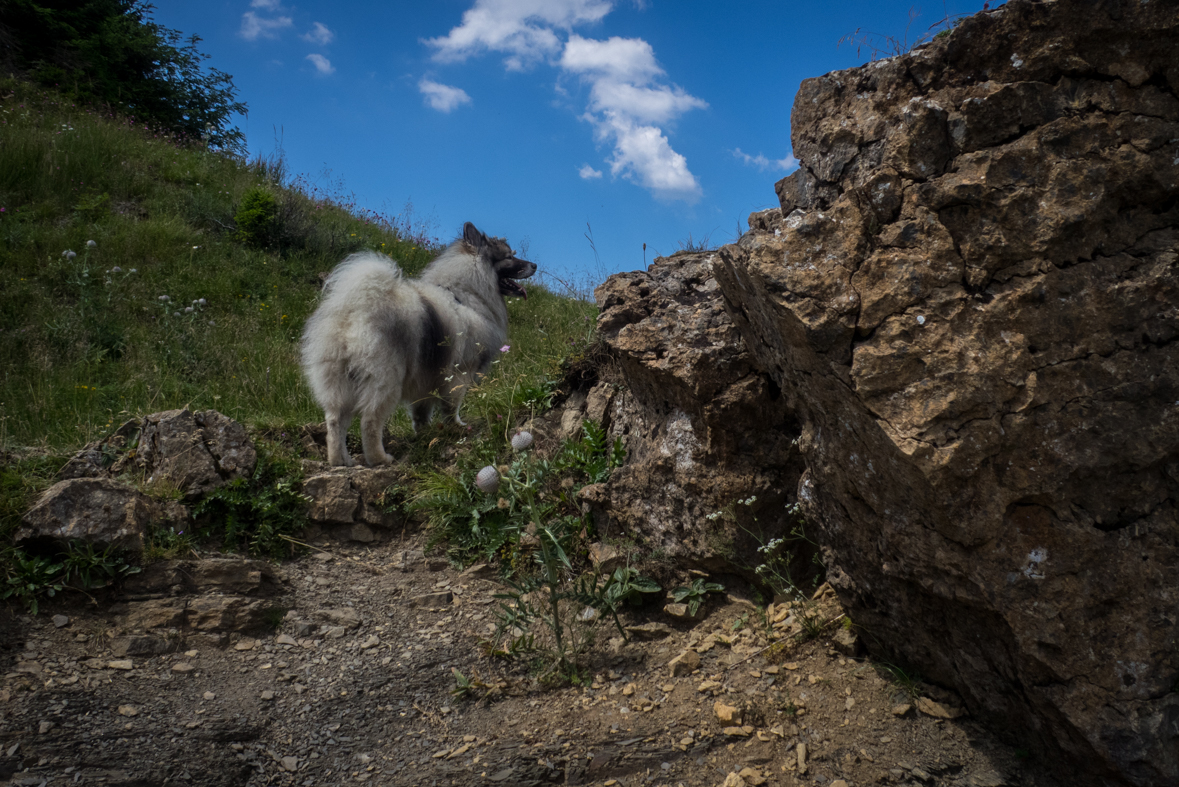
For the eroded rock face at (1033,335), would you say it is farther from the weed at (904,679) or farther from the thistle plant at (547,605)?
the thistle plant at (547,605)

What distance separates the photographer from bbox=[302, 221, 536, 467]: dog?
5.03 metres

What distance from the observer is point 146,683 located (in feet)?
11.2

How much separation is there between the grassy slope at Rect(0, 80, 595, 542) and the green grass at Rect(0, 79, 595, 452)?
22 millimetres

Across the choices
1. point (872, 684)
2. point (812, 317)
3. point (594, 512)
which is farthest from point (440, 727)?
point (812, 317)

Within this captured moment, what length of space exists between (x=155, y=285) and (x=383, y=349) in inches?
218

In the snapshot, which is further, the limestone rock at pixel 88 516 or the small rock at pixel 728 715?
the limestone rock at pixel 88 516

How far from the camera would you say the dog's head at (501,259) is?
6629mm

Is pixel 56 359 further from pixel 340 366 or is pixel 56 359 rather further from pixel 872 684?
pixel 872 684

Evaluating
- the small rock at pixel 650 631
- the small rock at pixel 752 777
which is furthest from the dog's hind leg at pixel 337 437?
the small rock at pixel 752 777

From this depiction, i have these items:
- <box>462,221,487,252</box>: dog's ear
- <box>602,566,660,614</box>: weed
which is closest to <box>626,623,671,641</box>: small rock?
<box>602,566,660,614</box>: weed

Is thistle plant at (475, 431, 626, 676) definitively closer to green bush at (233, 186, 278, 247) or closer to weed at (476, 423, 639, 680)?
weed at (476, 423, 639, 680)

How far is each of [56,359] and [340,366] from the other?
383cm

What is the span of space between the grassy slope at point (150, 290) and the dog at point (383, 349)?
356 mm

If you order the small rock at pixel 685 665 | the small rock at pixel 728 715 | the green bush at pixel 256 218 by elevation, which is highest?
the green bush at pixel 256 218
